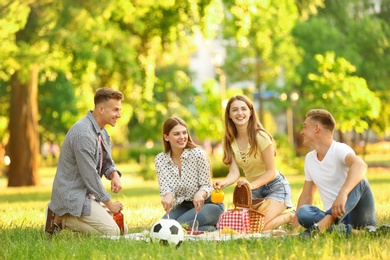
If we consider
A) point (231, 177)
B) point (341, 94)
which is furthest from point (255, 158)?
point (341, 94)

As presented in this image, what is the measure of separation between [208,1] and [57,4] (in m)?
5.00

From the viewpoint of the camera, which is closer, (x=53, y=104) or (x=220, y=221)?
(x=220, y=221)

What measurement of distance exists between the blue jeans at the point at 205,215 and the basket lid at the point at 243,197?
664 millimetres

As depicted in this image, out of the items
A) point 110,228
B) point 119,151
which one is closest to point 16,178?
point 110,228

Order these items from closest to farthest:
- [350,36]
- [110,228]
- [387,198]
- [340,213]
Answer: [340,213] → [110,228] → [387,198] → [350,36]

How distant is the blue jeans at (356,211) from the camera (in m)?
8.93

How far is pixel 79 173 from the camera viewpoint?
33.7 feet

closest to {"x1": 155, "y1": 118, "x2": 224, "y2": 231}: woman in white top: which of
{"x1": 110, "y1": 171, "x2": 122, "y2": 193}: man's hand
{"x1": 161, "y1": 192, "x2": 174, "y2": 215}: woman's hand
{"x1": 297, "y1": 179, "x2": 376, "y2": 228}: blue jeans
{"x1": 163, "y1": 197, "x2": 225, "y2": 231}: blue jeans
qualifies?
{"x1": 163, "y1": 197, "x2": 225, "y2": 231}: blue jeans

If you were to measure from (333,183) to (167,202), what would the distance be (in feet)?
6.24

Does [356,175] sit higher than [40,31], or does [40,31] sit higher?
[40,31]

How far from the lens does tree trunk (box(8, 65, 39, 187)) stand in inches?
1110

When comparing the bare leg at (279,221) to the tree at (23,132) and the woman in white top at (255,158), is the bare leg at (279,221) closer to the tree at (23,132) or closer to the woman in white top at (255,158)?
the woman in white top at (255,158)

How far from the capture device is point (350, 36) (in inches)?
1692

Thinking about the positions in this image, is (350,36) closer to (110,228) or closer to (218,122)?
(218,122)
